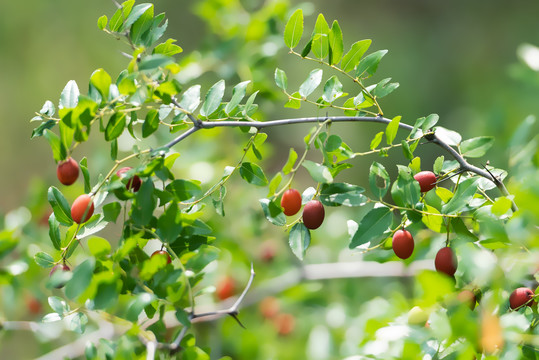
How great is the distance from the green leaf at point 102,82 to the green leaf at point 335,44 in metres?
0.23

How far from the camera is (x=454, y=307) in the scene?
48 cm

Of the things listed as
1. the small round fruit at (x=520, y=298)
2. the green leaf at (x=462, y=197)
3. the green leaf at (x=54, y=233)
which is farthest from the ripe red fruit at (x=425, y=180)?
the green leaf at (x=54, y=233)

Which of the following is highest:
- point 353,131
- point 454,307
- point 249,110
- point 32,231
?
point 249,110

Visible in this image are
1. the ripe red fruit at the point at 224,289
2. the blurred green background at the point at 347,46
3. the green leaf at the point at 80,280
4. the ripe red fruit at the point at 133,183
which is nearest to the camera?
the green leaf at the point at 80,280

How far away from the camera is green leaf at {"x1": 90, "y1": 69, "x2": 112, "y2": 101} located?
1.73 feet

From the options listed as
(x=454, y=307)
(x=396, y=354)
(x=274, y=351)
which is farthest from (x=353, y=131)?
(x=454, y=307)

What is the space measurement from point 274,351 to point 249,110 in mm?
835

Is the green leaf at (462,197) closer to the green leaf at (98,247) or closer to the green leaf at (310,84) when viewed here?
the green leaf at (310,84)

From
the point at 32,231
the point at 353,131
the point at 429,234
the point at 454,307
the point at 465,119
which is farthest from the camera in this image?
the point at 353,131

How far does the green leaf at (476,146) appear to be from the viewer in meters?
0.62

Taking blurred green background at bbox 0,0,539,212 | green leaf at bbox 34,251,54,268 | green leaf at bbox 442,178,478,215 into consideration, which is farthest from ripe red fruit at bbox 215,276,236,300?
blurred green background at bbox 0,0,539,212

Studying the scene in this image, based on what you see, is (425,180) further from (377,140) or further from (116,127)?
(116,127)

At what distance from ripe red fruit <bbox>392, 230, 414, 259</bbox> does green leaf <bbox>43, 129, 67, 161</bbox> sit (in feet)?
1.12

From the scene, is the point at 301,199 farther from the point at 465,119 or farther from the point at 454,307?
the point at 465,119
